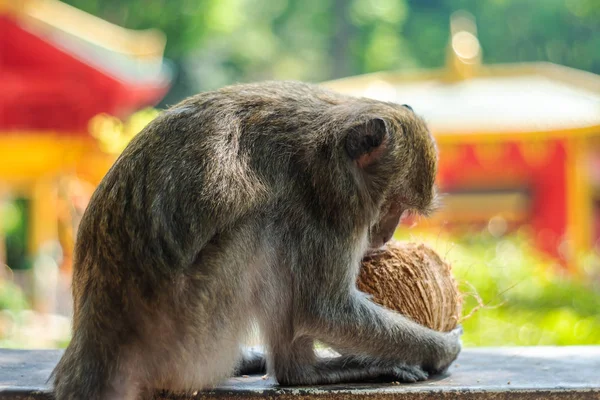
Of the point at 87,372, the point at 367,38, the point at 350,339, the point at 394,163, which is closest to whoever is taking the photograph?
the point at 87,372

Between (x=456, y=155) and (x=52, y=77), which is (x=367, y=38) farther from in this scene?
(x=52, y=77)

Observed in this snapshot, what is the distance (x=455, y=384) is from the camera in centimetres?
324

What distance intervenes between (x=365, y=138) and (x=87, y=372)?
1303mm

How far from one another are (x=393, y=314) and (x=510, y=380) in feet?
1.68

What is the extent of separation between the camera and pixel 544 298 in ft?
29.9

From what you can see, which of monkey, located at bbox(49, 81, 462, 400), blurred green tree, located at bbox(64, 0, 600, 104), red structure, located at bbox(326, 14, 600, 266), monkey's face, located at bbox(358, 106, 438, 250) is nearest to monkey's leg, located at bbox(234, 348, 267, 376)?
monkey, located at bbox(49, 81, 462, 400)

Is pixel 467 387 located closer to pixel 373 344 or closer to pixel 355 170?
pixel 373 344

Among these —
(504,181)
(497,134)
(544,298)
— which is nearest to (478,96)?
(497,134)

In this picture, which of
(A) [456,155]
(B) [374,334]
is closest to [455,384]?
(B) [374,334]

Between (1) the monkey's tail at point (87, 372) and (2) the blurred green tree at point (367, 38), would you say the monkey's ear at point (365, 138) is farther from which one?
(2) the blurred green tree at point (367, 38)

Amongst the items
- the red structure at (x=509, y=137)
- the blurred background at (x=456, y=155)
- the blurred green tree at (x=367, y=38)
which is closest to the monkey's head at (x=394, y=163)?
the blurred background at (x=456, y=155)

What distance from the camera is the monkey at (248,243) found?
2926 millimetres

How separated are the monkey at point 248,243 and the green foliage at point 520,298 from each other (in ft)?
8.01

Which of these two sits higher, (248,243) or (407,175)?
(407,175)
